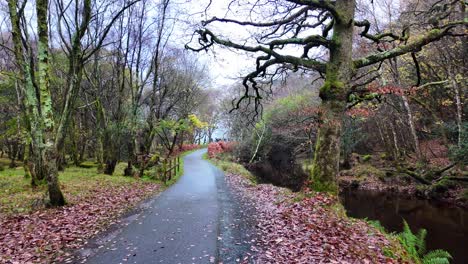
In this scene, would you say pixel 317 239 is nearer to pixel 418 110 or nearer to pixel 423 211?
pixel 423 211

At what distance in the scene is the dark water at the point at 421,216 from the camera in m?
10.8

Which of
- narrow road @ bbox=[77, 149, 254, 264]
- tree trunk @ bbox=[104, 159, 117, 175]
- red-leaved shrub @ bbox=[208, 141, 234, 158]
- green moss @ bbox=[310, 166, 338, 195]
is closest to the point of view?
narrow road @ bbox=[77, 149, 254, 264]

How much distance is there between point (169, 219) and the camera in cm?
901

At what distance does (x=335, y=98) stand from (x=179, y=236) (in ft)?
18.2

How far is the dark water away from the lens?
10789 mm

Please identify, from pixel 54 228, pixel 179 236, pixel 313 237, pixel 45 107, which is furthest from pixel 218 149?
pixel 313 237

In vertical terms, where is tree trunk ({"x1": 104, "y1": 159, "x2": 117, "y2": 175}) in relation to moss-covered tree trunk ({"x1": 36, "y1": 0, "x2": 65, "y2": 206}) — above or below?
below

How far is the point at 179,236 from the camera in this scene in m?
7.35

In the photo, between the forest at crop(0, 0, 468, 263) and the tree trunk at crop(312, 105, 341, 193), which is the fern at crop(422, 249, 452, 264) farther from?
the tree trunk at crop(312, 105, 341, 193)

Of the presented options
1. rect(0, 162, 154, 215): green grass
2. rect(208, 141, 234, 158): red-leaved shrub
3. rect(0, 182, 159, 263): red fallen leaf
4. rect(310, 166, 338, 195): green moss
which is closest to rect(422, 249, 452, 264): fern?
rect(310, 166, 338, 195): green moss

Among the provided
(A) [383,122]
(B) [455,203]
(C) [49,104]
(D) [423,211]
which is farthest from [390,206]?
(C) [49,104]

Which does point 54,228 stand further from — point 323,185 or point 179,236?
point 323,185

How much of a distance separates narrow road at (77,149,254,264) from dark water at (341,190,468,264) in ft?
22.0

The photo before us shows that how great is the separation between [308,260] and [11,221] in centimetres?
752
